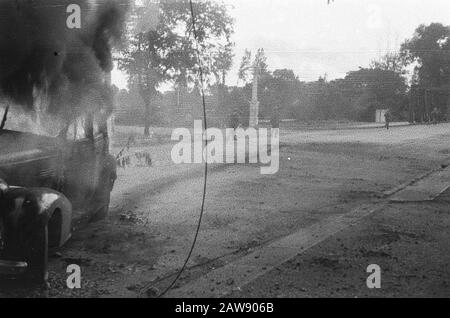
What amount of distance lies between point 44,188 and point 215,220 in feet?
10.5

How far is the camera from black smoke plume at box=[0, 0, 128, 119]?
539cm

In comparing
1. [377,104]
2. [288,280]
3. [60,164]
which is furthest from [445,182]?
[377,104]

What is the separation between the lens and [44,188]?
447cm

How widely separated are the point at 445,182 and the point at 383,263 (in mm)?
7438

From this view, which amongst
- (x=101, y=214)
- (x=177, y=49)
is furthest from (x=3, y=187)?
(x=177, y=49)

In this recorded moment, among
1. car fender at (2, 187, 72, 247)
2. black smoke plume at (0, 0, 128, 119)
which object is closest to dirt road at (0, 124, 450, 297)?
car fender at (2, 187, 72, 247)

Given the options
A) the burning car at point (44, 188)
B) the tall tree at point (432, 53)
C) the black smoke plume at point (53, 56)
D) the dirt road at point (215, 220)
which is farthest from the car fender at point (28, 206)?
the tall tree at point (432, 53)

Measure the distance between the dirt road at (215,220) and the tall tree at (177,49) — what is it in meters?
10.3

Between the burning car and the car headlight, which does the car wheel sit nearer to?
the burning car

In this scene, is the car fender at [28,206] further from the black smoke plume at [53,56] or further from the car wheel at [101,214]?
the car wheel at [101,214]

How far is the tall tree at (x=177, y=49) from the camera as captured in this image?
23578mm

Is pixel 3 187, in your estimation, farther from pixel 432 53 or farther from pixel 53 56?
pixel 432 53

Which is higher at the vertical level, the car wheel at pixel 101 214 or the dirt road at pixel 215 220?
the car wheel at pixel 101 214

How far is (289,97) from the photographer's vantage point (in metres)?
59.2
